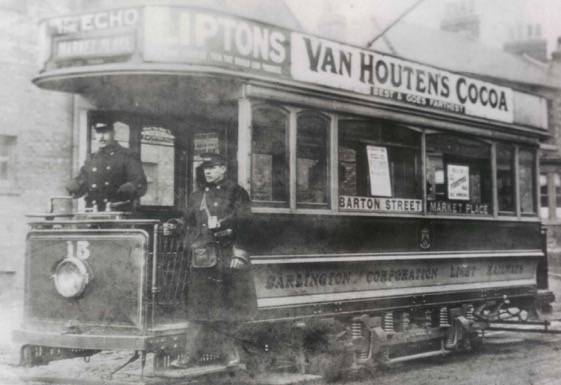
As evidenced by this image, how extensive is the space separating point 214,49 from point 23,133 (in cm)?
719

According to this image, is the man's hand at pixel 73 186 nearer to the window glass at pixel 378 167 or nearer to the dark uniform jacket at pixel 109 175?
the dark uniform jacket at pixel 109 175

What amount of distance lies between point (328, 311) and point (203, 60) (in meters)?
2.49

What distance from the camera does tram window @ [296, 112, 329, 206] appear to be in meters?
6.63

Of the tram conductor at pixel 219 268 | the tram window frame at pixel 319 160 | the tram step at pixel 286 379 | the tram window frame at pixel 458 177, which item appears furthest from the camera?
the tram window frame at pixel 458 177

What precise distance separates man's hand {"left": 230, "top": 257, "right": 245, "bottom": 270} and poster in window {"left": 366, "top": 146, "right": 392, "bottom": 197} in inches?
78.1

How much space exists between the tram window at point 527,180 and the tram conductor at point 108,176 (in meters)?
5.20

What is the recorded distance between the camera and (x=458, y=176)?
853 centimetres

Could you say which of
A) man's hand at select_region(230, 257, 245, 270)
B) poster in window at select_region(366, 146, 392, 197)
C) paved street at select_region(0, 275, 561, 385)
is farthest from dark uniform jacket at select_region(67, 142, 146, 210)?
poster in window at select_region(366, 146, 392, 197)

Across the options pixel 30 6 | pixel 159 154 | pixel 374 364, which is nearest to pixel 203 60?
pixel 159 154

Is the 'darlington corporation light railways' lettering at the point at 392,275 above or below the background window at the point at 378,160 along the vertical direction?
below

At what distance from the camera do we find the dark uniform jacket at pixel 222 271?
576 cm

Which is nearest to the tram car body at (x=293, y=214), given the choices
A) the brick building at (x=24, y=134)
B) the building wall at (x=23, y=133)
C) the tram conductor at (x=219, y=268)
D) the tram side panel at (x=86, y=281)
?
the tram side panel at (x=86, y=281)

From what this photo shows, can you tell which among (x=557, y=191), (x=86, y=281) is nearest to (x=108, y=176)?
(x=86, y=281)

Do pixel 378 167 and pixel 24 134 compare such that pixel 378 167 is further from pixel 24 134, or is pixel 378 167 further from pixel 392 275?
pixel 24 134
